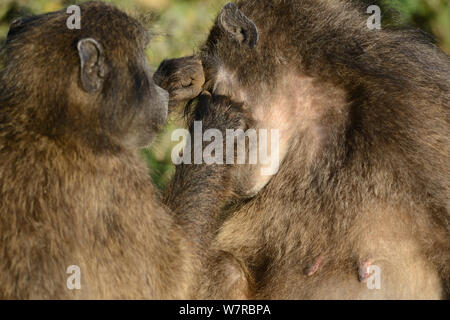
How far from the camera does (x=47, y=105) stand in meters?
3.17

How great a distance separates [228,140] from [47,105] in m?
0.86

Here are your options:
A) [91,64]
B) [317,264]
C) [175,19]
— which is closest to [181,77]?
[91,64]

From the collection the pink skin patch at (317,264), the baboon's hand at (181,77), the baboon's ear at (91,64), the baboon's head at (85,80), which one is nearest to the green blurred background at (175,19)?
the baboon's hand at (181,77)

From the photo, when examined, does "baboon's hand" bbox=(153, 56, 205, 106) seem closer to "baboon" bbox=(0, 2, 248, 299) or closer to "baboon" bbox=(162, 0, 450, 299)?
"baboon" bbox=(162, 0, 450, 299)

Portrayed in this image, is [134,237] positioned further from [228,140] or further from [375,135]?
[375,135]

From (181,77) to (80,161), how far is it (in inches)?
30.4

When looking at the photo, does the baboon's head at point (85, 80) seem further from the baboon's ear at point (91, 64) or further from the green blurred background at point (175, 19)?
the green blurred background at point (175, 19)

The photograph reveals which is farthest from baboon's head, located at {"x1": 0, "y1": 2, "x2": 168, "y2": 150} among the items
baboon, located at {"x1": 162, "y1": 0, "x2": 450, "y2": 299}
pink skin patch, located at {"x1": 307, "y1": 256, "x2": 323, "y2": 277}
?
pink skin patch, located at {"x1": 307, "y1": 256, "x2": 323, "y2": 277}

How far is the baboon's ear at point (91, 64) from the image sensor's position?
3039mm

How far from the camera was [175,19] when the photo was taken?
527 cm

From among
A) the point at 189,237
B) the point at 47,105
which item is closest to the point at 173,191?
the point at 189,237

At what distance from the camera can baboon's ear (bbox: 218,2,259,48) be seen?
11.9ft

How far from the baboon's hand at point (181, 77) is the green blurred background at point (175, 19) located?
162mm

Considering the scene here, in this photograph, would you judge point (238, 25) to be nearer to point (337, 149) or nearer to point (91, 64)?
point (337, 149)
